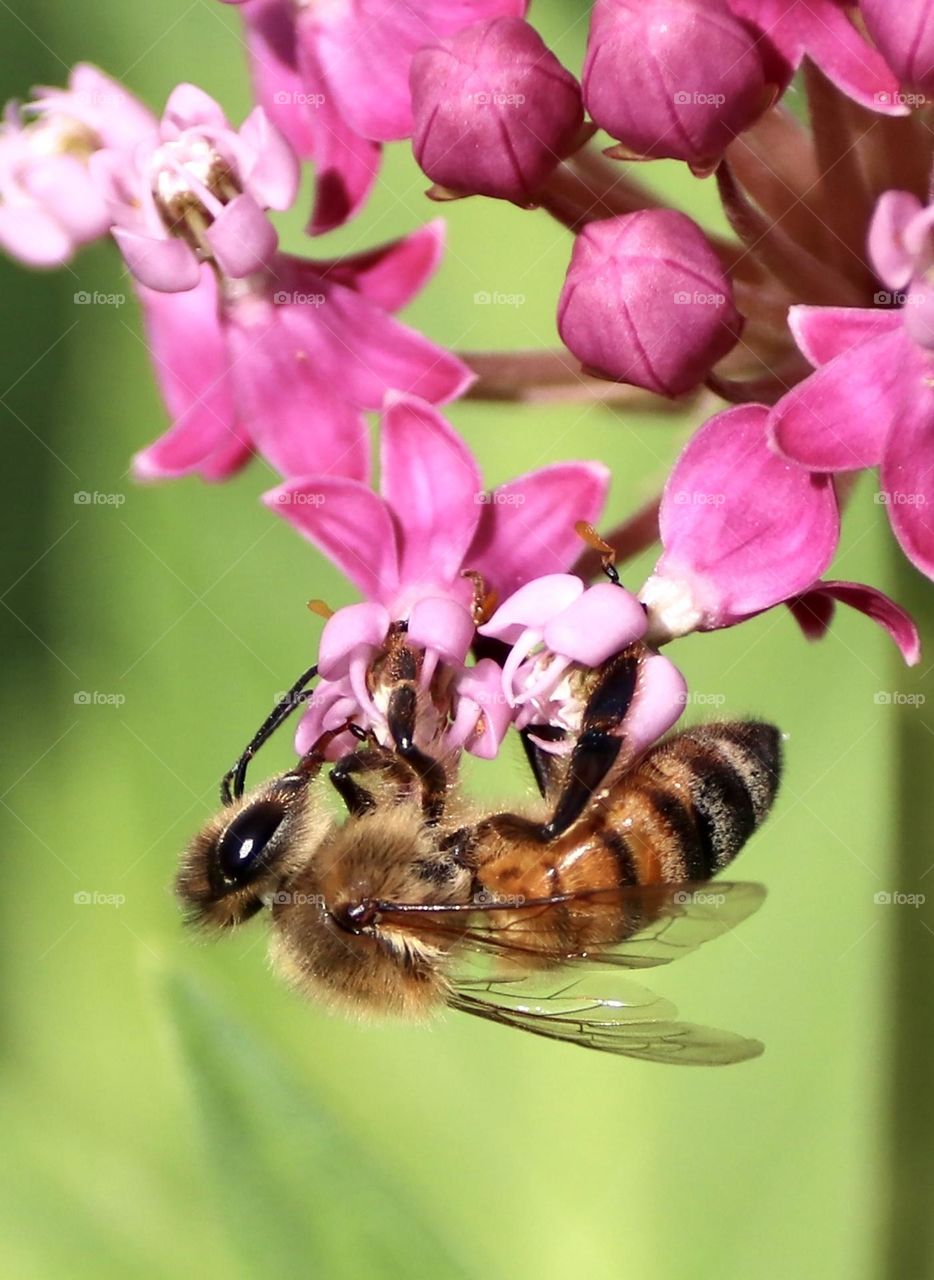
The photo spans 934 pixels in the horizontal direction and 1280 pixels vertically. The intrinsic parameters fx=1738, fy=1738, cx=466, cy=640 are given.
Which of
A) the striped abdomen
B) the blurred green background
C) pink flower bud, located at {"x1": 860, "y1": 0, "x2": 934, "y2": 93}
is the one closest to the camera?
pink flower bud, located at {"x1": 860, "y1": 0, "x2": 934, "y2": 93}

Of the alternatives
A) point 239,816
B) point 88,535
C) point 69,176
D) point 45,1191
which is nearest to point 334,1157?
point 239,816

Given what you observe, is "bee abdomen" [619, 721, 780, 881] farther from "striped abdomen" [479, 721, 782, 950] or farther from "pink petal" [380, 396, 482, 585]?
"pink petal" [380, 396, 482, 585]

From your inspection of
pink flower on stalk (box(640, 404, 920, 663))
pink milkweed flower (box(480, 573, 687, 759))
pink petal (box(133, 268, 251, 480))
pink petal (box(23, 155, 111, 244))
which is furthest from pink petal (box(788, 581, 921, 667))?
pink petal (box(23, 155, 111, 244))

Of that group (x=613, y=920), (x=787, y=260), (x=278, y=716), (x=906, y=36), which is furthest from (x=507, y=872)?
(x=906, y=36)

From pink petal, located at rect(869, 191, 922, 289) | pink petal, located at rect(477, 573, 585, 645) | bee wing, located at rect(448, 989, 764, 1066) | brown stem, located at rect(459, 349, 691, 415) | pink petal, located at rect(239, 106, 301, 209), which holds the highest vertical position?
pink petal, located at rect(239, 106, 301, 209)

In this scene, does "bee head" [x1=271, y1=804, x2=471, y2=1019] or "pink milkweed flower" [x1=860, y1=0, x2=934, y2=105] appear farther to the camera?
"bee head" [x1=271, y1=804, x2=471, y2=1019]

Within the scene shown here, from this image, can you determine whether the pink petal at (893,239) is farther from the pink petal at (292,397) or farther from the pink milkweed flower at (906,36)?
the pink petal at (292,397)
